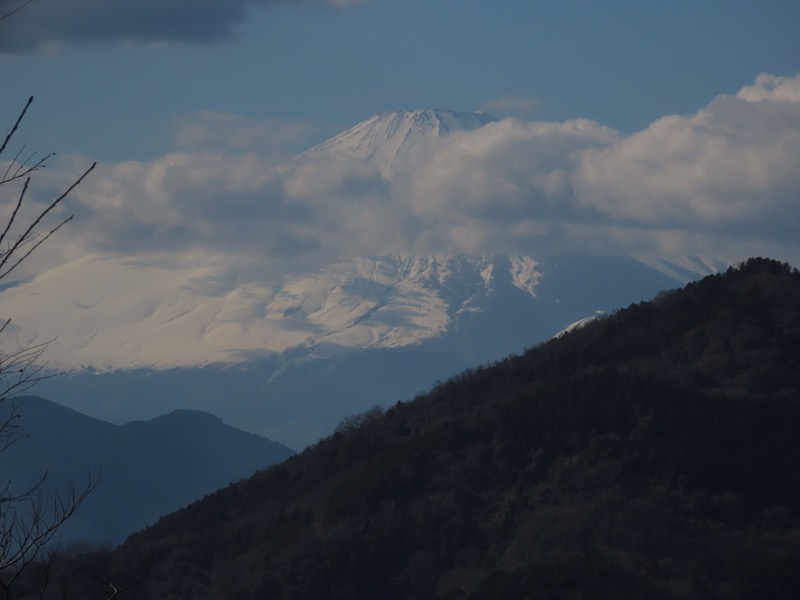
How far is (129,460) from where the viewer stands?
142375 mm

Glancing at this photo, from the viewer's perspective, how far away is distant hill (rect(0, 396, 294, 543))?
4963 inches

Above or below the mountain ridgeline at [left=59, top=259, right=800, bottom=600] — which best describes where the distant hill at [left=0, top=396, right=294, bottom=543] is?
above

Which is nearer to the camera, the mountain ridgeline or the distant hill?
the mountain ridgeline

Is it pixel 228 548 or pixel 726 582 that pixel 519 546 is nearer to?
pixel 726 582

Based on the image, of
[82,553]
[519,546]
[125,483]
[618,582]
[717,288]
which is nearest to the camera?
[618,582]

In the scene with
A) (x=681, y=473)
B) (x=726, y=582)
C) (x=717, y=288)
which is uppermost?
(x=717, y=288)

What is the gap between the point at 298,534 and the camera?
4550cm

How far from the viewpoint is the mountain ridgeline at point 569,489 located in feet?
124

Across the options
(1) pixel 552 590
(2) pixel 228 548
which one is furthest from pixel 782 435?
(2) pixel 228 548

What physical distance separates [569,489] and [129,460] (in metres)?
107

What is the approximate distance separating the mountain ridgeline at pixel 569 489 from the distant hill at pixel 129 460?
70642 millimetres

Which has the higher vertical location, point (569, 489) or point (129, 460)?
point (129, 460)

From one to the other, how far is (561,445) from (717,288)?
1350 cm

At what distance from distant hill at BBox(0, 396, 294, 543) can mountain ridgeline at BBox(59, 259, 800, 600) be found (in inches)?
2781
